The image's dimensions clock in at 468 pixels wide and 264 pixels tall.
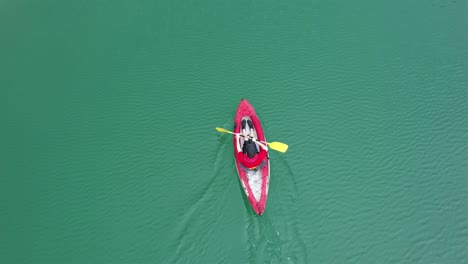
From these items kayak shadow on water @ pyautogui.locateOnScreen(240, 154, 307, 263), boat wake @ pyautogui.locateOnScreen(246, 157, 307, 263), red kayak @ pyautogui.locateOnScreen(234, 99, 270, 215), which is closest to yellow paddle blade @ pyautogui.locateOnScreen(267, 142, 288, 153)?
red kayak @ pyautogui.locateOnScreen(234, 99, 270, 215)

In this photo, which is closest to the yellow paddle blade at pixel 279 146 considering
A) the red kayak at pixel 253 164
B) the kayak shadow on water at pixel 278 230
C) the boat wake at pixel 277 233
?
the red kayak at pixel 253 164

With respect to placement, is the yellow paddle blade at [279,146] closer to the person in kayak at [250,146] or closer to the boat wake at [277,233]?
the person in kayak at [250,146]

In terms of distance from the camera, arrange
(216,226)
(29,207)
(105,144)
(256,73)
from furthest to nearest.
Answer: (256,73) < (105,144) < (29,207) < (216,226)

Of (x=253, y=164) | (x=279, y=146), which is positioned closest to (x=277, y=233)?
(x=253, y=164)

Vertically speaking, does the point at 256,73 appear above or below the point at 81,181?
above

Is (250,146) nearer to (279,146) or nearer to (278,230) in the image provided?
(279,146)

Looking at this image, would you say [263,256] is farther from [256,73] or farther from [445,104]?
[445,104]

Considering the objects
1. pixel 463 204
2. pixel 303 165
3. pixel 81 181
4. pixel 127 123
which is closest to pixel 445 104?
pixel 463 204

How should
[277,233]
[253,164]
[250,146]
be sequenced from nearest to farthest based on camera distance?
[277,233] → [253,164] → [250,146]
